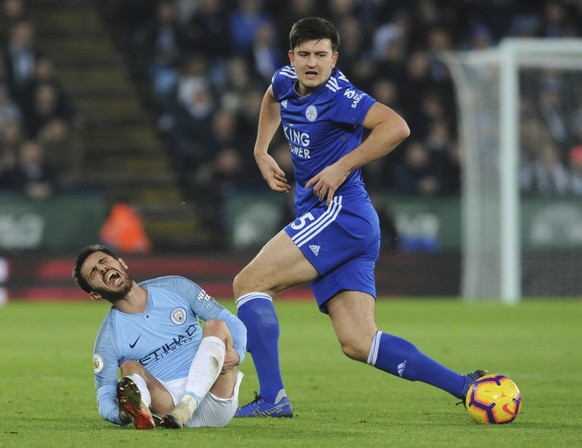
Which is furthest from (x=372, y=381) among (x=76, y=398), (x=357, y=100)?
(x=357, y=100)

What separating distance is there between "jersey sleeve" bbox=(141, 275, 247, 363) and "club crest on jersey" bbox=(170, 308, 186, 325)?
6 centimetres

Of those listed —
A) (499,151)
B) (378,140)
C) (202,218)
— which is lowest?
(202,218)

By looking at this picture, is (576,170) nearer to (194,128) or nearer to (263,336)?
→ (194,128)

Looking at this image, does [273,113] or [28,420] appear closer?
[28,420]

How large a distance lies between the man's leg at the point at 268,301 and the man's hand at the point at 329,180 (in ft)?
1.16

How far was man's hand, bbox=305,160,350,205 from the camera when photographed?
6645 mm

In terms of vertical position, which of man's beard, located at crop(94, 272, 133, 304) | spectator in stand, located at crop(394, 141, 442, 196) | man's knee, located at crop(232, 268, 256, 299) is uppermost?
man's beard, located at crop(94, 272, 133, 304)

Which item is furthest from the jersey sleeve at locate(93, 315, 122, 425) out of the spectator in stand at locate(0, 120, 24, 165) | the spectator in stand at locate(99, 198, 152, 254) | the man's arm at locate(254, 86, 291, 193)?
the spectator in stand at locate(0, 120, 24, 165)

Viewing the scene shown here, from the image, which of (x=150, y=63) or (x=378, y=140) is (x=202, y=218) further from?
(x=378, y=140)

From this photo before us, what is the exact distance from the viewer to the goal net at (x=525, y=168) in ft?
56.2

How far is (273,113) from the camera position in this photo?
24.5ft

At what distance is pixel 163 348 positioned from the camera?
6.42 meters

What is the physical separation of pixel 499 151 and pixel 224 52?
476 centimetres

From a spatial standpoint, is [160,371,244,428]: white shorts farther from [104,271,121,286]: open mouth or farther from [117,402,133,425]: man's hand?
[104,271,121,286]: open mouth
